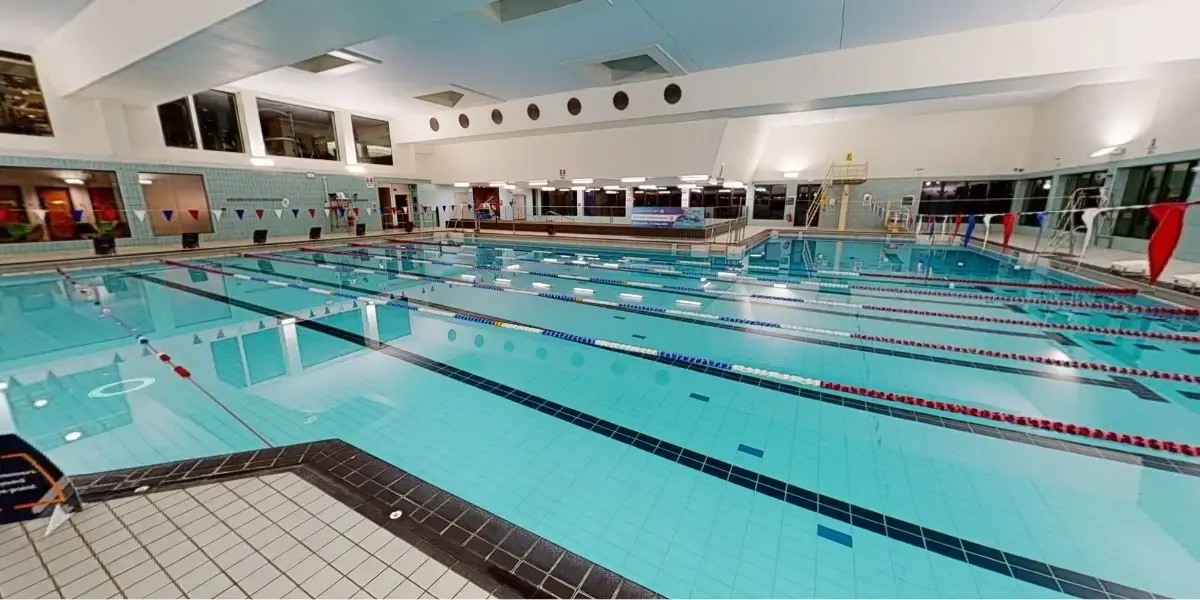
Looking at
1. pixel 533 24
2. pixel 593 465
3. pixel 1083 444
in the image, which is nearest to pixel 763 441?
pixel 593 465

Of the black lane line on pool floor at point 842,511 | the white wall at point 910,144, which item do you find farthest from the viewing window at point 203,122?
the white wall at point 910,144

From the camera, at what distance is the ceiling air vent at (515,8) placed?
534cm

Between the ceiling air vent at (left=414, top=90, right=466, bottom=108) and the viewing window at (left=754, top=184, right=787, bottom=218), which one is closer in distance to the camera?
the ceiling air vent at (left=414, top=90, right=466, bottom=108)

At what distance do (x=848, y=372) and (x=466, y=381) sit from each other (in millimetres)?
2974

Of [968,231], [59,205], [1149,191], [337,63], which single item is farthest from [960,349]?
[59,205]

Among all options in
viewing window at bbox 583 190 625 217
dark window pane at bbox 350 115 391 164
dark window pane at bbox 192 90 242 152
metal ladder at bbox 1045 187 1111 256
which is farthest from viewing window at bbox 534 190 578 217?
metal ladder at bbox 1045 187 1111 256

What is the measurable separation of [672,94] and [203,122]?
11.1 meters

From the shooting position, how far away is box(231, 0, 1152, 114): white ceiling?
202 inches

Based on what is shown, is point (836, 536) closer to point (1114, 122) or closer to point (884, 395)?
point (884, 395)

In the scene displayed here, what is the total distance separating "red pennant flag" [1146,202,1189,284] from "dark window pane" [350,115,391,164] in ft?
53.6

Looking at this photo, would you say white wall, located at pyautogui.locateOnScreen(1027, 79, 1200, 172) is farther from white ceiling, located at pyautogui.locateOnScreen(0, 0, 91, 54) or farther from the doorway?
the doorway

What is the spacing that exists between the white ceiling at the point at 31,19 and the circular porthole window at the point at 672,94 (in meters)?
8.37

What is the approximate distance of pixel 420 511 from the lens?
1714mm

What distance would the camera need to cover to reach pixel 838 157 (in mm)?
15227
